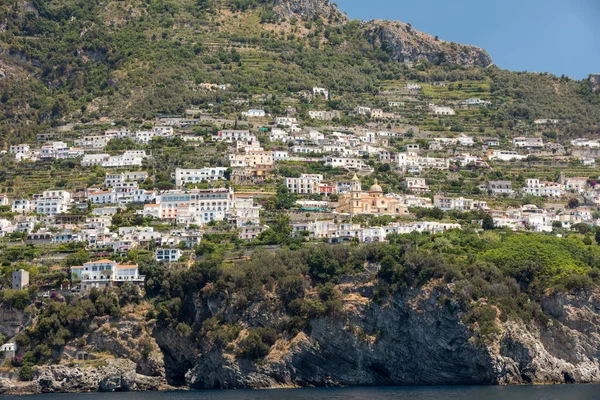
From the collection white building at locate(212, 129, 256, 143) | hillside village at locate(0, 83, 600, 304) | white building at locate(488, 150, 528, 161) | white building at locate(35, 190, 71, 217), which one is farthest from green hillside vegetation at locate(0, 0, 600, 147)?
white building at locate(35, 190, 71, 217)

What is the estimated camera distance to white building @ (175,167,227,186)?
10519 centimetres

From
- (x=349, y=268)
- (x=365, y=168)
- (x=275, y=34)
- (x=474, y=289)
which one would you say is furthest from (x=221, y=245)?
(x=275, y=34)

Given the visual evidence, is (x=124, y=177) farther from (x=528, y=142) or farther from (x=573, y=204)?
(x=528, y=142)


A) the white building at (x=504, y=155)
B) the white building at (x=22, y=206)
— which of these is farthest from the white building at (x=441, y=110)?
the white building at (x=22, y=206)

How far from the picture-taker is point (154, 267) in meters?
83.5

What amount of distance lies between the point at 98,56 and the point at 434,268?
217 ft

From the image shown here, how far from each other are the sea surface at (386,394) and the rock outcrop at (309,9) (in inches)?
3223

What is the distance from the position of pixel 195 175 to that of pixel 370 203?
14862 mm

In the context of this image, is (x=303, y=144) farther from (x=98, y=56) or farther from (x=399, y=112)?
(x=98, y=56)

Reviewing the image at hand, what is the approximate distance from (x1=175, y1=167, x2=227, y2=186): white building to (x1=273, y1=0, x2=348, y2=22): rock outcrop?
1878 inches

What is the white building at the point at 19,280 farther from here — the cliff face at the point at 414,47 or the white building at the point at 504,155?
the cliff face at the point at 414,47

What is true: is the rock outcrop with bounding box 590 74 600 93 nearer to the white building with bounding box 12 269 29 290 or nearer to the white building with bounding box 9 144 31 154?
the white building with bounding box 9 144 31 154

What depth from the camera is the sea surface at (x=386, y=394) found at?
68469 mm

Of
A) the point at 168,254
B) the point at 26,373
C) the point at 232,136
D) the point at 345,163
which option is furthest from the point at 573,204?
the point at 26,373
